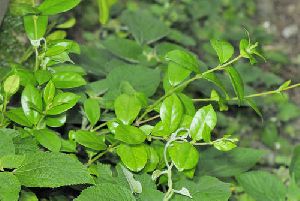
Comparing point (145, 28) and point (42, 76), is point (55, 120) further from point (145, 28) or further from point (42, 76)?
point (145, 28)

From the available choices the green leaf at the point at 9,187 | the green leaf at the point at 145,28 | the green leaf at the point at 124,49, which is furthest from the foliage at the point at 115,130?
the green leaf at the point at 145,28

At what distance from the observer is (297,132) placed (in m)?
2.67

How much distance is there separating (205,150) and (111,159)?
37cm

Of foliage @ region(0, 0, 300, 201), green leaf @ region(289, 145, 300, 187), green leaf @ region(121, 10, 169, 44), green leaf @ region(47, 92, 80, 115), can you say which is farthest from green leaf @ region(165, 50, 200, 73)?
green leaf @ region(121, 10, 169, 44)

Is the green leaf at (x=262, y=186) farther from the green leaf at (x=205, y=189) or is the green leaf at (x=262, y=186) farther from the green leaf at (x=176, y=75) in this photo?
the green leaf at (x=176, y=75)

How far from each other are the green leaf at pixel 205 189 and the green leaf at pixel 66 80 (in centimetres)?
33

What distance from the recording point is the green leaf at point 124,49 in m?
1.69

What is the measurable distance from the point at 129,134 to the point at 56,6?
0.39 meters

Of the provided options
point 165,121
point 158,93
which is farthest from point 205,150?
point 165,121

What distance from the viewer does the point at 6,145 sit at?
1033mm

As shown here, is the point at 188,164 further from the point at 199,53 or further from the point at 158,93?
the point at 199,53

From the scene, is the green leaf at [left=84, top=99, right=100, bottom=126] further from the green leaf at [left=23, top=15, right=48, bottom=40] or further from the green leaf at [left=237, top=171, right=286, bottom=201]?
the green leaf at [left=237, top=171, right=286, bottom=201]

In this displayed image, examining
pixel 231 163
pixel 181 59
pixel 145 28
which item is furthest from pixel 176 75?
pixel 145 28

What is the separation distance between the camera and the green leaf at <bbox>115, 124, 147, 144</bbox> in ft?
3.51
